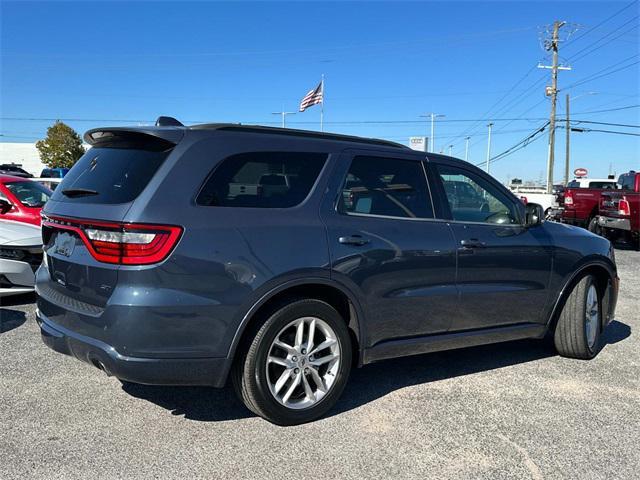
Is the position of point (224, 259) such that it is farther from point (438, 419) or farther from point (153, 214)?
point (438, 419)

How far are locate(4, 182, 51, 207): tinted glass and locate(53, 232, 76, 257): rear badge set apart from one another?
4816mm

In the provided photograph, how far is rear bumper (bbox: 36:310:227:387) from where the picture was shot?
9.86ft

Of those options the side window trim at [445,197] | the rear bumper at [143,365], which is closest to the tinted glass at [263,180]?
the rear bumper at [143,365]

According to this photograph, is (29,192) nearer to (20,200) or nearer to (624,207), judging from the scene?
(20,200)

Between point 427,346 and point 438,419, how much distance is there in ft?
1.85

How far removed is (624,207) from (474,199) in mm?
10575

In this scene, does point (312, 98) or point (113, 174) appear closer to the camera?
point (113, 174)

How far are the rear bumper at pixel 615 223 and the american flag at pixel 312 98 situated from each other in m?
21.4

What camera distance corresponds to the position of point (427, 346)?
4.06 metres

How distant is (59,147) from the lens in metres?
62.8

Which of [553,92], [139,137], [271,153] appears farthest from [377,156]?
[553,92]

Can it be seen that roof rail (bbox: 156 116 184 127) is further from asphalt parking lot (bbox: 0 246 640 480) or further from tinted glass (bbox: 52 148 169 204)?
asphalt parking lot (bbox: 0 246 640 480)

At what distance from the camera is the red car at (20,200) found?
747 cm

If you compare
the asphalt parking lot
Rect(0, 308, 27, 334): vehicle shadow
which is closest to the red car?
Rect(0, 308, 27, 334): vehicle shadow
